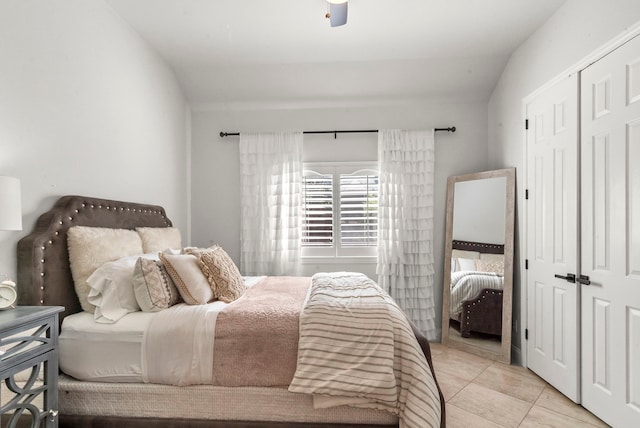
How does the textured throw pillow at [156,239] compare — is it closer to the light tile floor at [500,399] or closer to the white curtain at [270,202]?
the white curtain at [270,202]

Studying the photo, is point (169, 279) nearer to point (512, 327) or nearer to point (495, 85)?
point (512, 327)

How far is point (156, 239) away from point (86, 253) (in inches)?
27.7

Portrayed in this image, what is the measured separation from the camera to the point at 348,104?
155 inches

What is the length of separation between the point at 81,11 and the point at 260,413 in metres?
2.86

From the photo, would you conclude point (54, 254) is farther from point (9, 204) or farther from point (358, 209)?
point (358, 209)

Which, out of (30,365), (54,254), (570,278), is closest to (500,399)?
(570,278)

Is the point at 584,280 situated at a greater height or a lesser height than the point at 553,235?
lesser

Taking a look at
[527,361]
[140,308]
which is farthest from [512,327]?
[140,308]

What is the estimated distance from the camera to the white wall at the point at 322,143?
12.8 ft

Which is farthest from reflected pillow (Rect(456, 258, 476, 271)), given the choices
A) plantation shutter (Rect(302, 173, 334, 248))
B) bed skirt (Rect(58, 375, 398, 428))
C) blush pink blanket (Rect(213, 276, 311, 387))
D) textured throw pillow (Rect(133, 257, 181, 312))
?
textured throw pillow (Rect(133, 257, 181, 312))

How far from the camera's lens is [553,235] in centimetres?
266

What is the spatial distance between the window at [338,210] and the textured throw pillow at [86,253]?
83.8 inches

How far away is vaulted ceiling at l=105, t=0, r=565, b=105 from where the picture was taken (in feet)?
8.87

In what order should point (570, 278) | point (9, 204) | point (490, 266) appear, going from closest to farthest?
1. point (9, 204)
2. point (570, 278)
3. point (490, 266)
